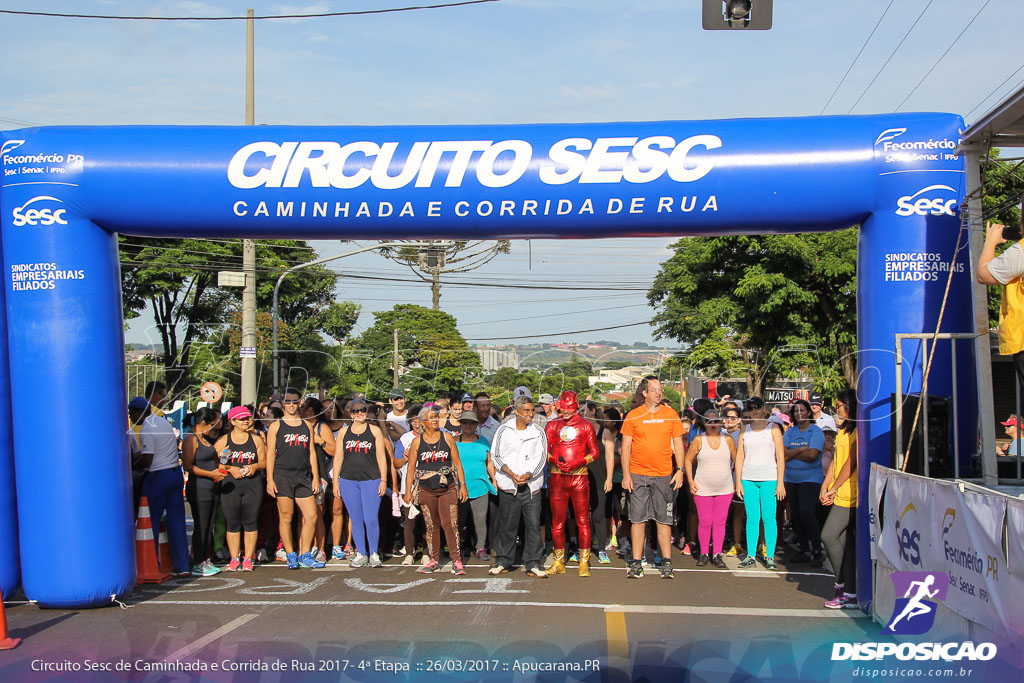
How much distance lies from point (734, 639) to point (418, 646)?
7.20ft

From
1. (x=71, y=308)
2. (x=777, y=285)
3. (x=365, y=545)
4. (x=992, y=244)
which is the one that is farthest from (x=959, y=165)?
(x=777, y=285)

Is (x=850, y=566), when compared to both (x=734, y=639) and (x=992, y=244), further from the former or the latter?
(x=992, y=244)

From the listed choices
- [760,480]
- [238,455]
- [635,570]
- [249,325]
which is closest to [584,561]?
[635,570]

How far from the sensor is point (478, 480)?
9047mm

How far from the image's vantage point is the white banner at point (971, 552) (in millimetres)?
4539

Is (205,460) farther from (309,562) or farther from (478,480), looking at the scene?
(478,480)

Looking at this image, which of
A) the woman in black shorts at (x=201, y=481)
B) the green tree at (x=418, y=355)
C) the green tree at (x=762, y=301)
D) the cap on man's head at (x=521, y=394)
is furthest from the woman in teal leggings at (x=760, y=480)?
the green tree at (x=762, y=301)

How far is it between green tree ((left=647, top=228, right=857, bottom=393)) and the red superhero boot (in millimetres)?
14318

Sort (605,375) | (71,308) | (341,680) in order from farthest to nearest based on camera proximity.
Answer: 1. (605,375)
2. (71,308)
3. (341,680)

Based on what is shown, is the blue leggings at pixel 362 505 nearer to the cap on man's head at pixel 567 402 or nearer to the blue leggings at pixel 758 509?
the cap on man's head at pixel 567 402

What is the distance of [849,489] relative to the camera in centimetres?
729

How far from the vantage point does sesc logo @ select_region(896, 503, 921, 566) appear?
575 centimetres

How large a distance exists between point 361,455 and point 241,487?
47.7 inches

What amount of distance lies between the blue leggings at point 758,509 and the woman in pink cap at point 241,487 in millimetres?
4856
